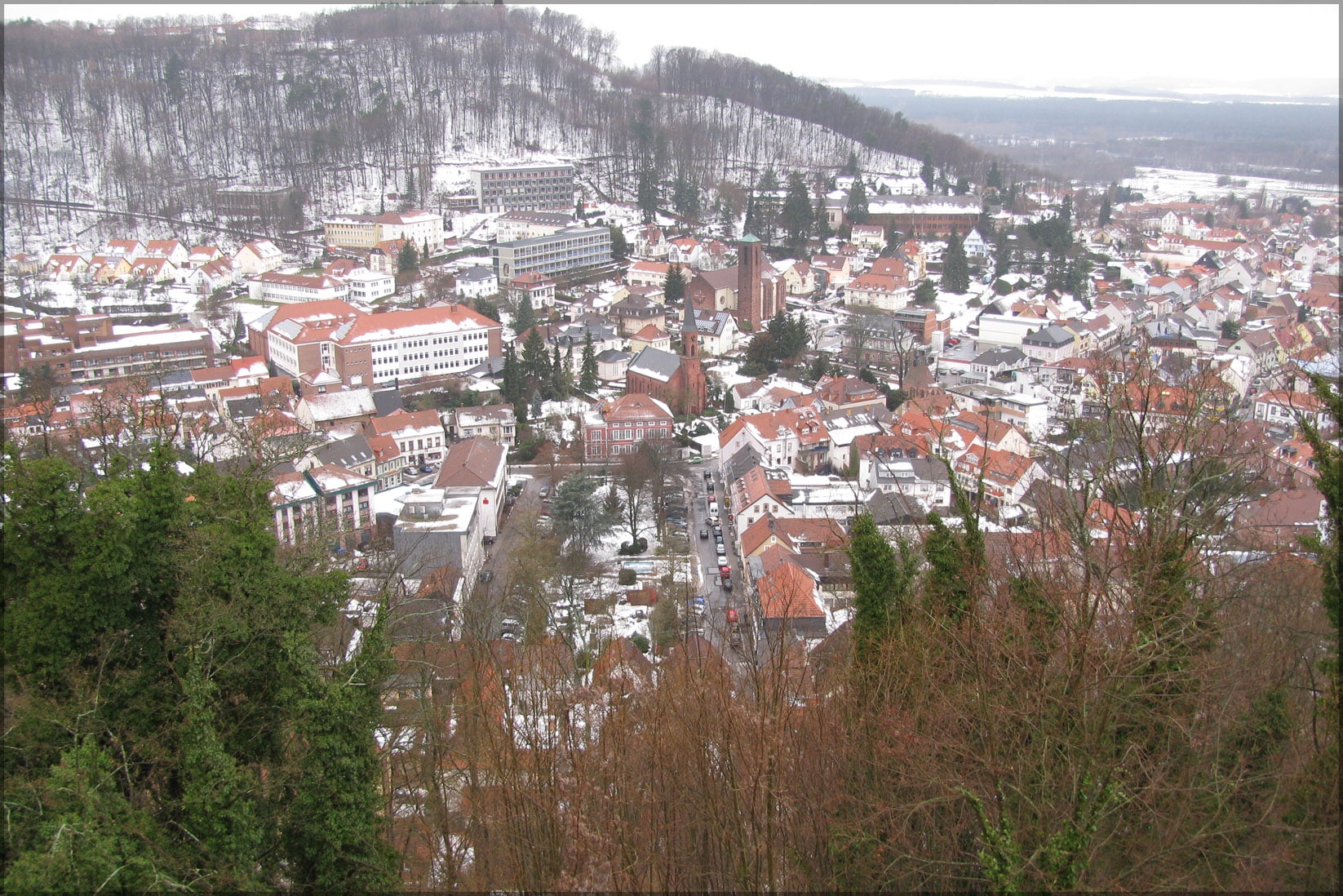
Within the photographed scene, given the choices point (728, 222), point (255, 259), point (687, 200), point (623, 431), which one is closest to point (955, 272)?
point (728, 222)

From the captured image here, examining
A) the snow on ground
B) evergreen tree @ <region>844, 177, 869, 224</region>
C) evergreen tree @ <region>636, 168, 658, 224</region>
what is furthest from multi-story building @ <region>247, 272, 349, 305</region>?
the snow on ground

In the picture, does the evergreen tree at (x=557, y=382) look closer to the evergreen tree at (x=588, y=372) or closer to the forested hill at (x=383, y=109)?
the evergreen tree at (x=588, y=372)

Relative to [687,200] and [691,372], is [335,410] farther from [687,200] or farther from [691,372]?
[687,200]

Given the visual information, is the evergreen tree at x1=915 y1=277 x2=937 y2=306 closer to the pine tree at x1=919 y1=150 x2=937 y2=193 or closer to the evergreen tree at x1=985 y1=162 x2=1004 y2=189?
the evergreen tree at x1=985 y1=162 x2=1004 y2=189

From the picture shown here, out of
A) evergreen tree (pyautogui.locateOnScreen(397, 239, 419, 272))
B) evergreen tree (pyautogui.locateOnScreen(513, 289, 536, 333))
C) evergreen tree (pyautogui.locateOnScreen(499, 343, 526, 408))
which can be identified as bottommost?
evergreen tree (pyautogui.locateOnScreen(499, 343, 526, 408))

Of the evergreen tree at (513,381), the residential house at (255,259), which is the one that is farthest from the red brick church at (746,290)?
the residential house at (255,259)
